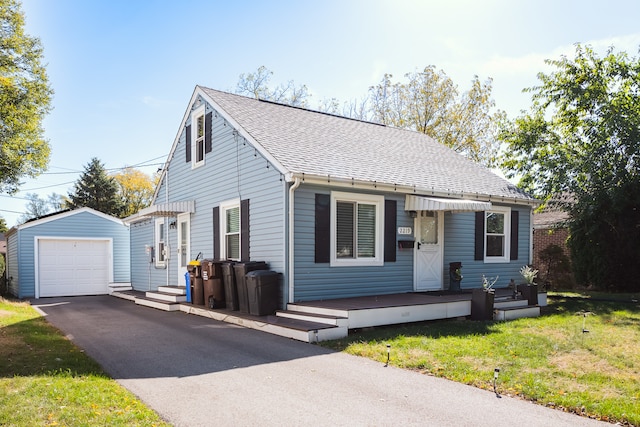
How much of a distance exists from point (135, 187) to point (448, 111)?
2545cm

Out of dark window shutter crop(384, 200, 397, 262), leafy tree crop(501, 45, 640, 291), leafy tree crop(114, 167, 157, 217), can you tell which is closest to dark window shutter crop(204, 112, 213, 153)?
dark window shutter crop(384, 200, 397, 262)

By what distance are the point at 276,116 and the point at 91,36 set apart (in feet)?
19.4

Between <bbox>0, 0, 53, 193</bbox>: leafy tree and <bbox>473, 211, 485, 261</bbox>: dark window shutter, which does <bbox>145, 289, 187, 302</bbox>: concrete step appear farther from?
<bbox>0, 0, 53, 193</bbox>: leafy tree

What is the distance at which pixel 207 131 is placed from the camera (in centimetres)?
1316

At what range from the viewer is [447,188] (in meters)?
12.0

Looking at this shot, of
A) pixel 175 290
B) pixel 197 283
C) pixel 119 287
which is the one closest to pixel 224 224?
pixel 197 283

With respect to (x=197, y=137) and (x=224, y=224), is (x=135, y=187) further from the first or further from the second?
(x=224, y=224)

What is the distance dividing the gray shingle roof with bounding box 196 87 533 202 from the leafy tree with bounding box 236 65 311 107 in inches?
567

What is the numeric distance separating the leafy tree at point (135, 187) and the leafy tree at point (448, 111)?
21.7m

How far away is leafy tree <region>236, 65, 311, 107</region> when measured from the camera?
96.7 ft

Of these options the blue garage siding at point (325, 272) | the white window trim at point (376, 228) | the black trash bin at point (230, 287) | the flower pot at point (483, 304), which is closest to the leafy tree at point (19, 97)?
the black trash bin at point (230, 287)

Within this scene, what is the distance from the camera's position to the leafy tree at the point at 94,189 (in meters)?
29.0

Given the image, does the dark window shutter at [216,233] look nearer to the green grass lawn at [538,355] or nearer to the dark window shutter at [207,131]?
the dark window shutter at [207,131]

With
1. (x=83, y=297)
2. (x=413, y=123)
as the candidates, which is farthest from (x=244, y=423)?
(x=413, y=123)
